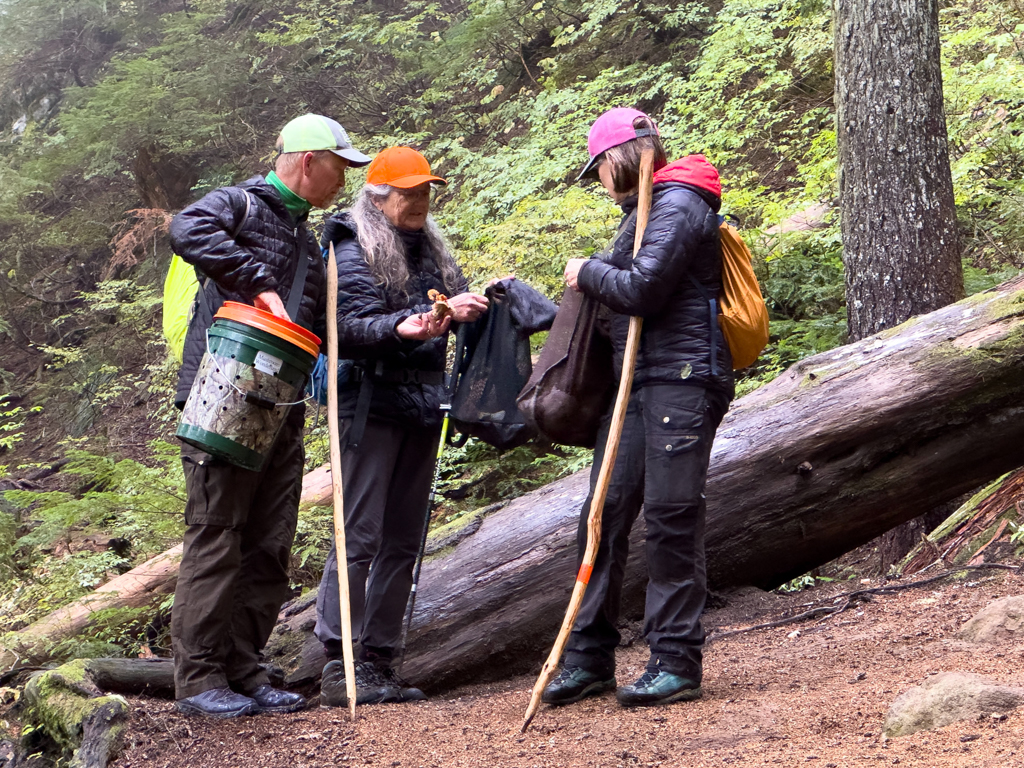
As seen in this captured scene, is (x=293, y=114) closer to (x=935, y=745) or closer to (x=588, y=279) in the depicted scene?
(x=588, y=279)

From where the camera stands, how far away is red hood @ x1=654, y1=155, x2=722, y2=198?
3.74 metres

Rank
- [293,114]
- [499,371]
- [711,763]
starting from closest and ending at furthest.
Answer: [711,763] < [499,371] < [293,114]

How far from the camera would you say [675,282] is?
3633mm

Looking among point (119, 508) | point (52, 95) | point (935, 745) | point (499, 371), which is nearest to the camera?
point (935, 745)

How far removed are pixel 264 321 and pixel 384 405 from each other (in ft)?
3.07

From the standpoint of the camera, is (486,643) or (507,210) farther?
(507,210)

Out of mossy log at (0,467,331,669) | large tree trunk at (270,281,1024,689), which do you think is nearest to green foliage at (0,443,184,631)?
mossy log at (0,467,331,669)

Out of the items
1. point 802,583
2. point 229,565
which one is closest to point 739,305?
point 229,565

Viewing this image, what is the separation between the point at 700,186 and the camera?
3.72 meters

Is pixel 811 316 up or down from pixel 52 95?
down

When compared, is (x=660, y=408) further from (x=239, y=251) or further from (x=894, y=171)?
(x=894, y=171)

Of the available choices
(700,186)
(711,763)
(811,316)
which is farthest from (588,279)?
(811,316)

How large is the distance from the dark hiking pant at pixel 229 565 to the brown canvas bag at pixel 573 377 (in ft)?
3.70

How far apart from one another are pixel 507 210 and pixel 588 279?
7.23 m
